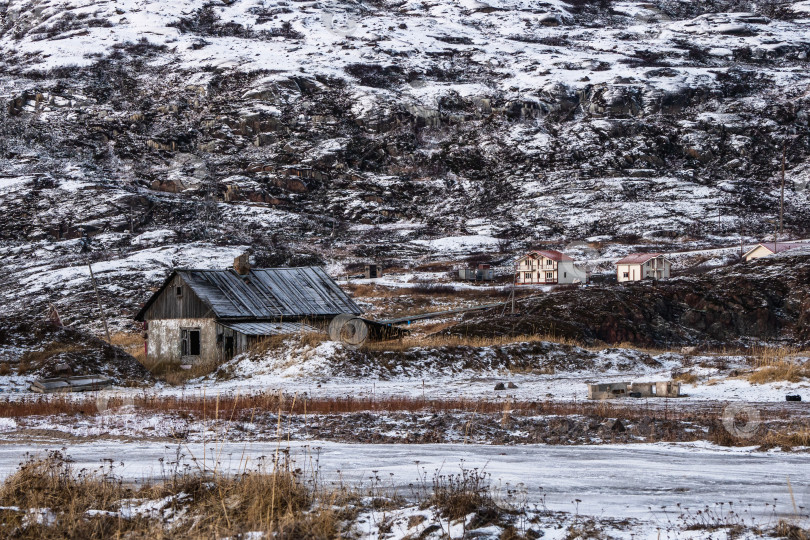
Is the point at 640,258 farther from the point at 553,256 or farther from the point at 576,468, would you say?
the point at 576,468

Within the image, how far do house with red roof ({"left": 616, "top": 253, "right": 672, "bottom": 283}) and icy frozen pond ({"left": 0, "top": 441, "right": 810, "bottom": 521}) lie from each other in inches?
2924

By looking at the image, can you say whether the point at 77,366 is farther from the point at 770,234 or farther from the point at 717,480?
the point at 770,234

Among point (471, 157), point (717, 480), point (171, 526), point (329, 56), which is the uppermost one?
point (171, 526)

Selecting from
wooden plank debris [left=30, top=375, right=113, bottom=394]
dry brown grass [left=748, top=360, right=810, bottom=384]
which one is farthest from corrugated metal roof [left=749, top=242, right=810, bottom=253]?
wooden plank debris [left=30, top=375, right=113, bottom=394]

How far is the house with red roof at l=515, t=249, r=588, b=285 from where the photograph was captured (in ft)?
308

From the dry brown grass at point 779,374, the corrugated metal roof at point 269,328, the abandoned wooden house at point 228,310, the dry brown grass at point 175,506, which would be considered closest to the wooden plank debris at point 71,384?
the abandoned wooden house at point 228,310

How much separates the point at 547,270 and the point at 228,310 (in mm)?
61773

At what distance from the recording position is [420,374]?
3228 centimetres

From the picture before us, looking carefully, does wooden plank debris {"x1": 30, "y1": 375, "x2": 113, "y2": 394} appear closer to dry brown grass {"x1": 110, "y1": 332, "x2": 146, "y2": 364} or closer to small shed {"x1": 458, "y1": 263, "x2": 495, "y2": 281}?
dry brown grass {"x1": 110, "y1": 332, "x2": 146, "y2": 364}

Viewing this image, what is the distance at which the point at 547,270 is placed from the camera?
96.1m

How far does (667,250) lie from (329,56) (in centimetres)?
10732

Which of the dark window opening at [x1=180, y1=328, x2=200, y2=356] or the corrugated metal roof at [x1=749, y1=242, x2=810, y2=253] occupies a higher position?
the dark window opening at [x1=180, y1=328, x2=200, y2=356]

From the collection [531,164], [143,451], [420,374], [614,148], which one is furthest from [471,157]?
[143,451]

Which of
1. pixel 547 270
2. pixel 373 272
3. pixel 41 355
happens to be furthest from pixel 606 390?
pixel 547 270
